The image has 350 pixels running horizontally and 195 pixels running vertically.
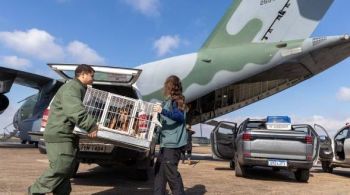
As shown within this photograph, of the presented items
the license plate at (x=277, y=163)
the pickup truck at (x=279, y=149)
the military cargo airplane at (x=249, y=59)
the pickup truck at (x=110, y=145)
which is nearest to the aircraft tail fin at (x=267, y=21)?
the military cargo airplane at (x=249, y=59)

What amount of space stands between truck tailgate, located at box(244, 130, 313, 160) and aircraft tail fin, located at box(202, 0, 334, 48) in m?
5.84

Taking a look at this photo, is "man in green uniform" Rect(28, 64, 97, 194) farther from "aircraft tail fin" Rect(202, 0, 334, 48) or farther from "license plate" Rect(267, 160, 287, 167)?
"aircraft tail fin" Rect(202, 0, 334, 48)

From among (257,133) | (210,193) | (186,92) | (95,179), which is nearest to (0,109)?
(186,92)

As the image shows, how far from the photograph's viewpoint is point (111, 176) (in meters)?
9.91

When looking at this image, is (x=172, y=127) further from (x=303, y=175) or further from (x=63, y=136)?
(x=303, y=175)

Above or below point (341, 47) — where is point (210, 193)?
below

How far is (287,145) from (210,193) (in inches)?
134

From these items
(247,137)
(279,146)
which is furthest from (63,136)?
(279,146)

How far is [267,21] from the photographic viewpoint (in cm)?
1576

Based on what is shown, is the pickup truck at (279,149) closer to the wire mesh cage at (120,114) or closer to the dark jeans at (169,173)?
the wire mesh cage at (120,114)

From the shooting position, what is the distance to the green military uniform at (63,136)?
15.9ft

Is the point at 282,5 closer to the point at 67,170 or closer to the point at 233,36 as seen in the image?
the point at 233,36

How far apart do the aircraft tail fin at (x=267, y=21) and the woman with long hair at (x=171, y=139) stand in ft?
34.5

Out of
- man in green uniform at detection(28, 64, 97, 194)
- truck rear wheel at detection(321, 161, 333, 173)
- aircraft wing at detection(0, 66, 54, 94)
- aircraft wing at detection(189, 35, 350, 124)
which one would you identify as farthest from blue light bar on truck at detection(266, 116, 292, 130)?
aircraft wing at detection(0, 66, 54, 94)
